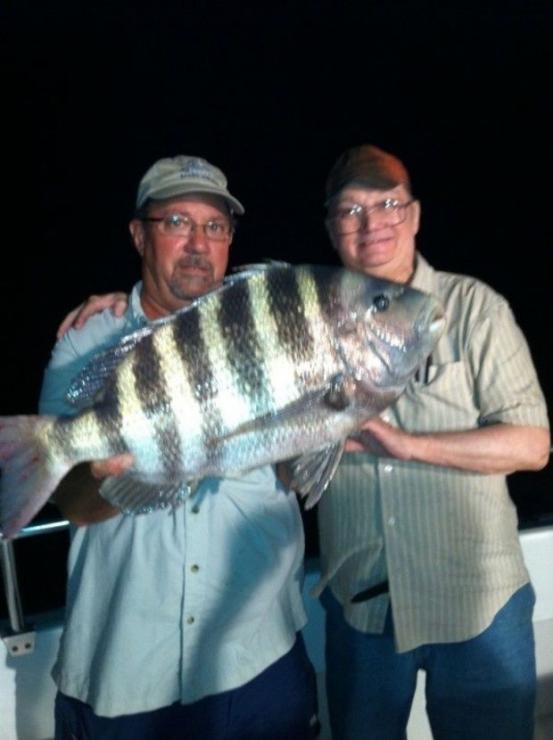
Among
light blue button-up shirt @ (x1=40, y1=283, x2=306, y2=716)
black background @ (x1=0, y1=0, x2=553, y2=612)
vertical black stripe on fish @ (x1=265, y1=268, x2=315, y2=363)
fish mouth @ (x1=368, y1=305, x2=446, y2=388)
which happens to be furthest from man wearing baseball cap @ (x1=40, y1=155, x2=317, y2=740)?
black background @ (x1=0, y1=0, x2=553, y2=612)

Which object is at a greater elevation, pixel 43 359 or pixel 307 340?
pixel 307 340

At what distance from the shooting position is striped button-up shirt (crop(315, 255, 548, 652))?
1.86 meters

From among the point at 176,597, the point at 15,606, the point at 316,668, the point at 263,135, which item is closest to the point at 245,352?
the point at 176,597

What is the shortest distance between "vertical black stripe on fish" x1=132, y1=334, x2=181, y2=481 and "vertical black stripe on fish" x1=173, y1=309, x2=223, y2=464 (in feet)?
0.23

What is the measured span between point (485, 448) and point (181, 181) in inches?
48.0

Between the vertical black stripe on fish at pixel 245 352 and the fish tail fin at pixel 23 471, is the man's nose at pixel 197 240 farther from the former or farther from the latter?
the fish tail fin at pixel 23 471

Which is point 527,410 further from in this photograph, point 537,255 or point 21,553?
point 537,255

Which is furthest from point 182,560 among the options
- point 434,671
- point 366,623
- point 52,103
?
point 52,103

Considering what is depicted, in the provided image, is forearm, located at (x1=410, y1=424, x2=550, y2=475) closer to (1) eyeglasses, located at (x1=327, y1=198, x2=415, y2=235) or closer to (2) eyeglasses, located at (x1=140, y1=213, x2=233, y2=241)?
(1) eyeglasses, located at (x1=327, y1=198, x2=415, y2=235)

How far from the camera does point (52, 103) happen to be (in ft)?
158

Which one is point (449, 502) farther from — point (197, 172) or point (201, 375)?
point (197, 172)

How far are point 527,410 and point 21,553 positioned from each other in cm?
902

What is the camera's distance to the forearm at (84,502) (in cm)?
180

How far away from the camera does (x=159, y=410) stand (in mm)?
1623
